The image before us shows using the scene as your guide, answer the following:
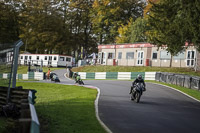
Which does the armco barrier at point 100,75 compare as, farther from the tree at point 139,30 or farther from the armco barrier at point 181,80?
the tree at point 139,30

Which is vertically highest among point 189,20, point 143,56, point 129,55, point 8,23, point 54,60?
point 8,23


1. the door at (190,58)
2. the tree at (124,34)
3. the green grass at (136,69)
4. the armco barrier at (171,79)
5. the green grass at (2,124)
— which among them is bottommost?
the green grass at (2,124)

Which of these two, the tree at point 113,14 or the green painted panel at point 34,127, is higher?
the tree at point 113,14

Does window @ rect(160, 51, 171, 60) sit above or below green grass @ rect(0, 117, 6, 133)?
above

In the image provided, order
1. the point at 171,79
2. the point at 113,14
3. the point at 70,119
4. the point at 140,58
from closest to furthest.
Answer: the point at 70,119, the point at 171,79, the point at 140,58, the point at 113,14

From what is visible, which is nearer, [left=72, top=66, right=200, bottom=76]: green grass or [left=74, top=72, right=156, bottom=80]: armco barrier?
[left=74, top=72, right=156, bottom=80]: armco barrier

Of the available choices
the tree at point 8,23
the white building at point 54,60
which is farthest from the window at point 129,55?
the tree at point 8,23

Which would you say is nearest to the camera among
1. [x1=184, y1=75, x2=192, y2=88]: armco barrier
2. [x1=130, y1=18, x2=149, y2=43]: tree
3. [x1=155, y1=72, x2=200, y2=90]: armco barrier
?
[x1=155, y1=72, x2=200, y2=90]: armco barrier

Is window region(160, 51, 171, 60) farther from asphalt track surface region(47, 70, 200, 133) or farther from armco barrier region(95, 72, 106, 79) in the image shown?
asphalt track surface region(47, 70, 200, 133)

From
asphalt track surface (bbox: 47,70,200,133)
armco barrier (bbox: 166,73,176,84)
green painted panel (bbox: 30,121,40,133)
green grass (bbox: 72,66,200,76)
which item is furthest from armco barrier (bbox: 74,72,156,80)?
green painted panel (bbox: 30,121,40,133)

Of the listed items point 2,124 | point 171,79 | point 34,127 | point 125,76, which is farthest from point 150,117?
point 125,76

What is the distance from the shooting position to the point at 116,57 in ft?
146

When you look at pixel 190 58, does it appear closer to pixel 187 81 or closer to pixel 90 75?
pixel 187 81

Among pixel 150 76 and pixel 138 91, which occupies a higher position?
pixel 150 76
